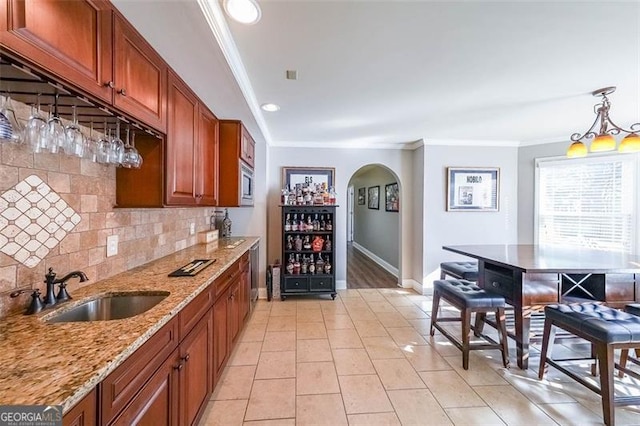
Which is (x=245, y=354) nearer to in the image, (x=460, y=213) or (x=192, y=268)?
(x=192, y=268)

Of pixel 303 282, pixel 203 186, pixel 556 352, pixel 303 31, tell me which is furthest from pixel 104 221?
pixel 556 352

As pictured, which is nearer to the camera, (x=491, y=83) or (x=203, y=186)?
(x=491, y=83)

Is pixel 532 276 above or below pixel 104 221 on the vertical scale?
below

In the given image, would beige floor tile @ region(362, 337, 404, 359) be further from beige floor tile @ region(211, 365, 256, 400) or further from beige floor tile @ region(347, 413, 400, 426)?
beige floor tile @ region(211, 365, 256, 400)

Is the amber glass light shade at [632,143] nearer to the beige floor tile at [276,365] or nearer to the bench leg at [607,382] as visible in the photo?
the bench leg at [607,382]

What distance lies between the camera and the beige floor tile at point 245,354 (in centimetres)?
250

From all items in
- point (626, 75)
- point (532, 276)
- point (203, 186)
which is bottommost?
point (532, 276)

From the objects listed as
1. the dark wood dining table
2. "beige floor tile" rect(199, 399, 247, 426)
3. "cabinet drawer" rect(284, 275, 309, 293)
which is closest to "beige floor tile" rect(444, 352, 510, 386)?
the dark wood dining table

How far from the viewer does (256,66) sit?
7.22 feet

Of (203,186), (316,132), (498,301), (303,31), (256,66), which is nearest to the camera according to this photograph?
(303,31)

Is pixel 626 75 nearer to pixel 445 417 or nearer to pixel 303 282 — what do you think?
pixel 445 417

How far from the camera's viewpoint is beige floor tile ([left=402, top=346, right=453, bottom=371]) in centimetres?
244

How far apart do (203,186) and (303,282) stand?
2120 millimetres

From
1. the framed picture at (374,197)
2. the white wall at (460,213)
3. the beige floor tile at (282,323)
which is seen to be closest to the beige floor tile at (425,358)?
the beige floor tile at (282,323)
